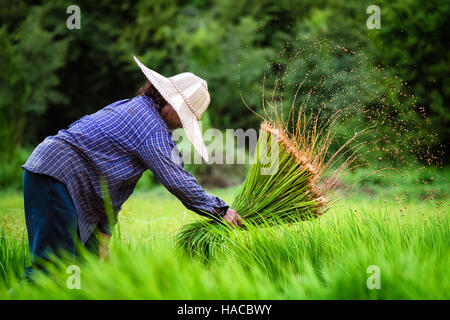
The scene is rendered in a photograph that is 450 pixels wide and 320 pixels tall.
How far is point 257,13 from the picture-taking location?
1195 centimetres

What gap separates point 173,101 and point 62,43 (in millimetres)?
9452

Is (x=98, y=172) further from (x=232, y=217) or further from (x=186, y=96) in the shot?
(x=232, y=217)

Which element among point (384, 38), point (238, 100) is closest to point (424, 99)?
point (384, 38)

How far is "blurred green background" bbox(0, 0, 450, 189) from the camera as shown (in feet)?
21.9

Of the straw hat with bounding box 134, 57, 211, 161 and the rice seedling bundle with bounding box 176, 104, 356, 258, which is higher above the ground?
the straw hat with bounding box 134, 57, 211, 161

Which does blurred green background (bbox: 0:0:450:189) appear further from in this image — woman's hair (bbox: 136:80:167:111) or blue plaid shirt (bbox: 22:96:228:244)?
blue plaid shirt (bbox: 22:96:228:244)

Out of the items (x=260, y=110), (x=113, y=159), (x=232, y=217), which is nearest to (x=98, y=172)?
(x=113, y=159)

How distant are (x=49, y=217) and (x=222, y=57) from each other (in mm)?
9452

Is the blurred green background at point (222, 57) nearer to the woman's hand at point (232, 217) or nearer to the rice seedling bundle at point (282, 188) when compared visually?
the rice seedling bundle at point (282, 188)

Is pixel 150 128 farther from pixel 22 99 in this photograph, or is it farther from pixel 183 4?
pixel 183 4

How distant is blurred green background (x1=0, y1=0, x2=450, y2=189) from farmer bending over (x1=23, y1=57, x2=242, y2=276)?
121 inches

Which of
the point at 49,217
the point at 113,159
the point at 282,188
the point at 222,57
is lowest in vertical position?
the point at 49,217

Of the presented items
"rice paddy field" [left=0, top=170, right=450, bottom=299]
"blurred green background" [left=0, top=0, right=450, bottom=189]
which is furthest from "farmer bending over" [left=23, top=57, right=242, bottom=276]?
"blurred green background" [left=0, top=0, right=450, bottom=189]

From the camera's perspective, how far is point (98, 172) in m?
2.35
